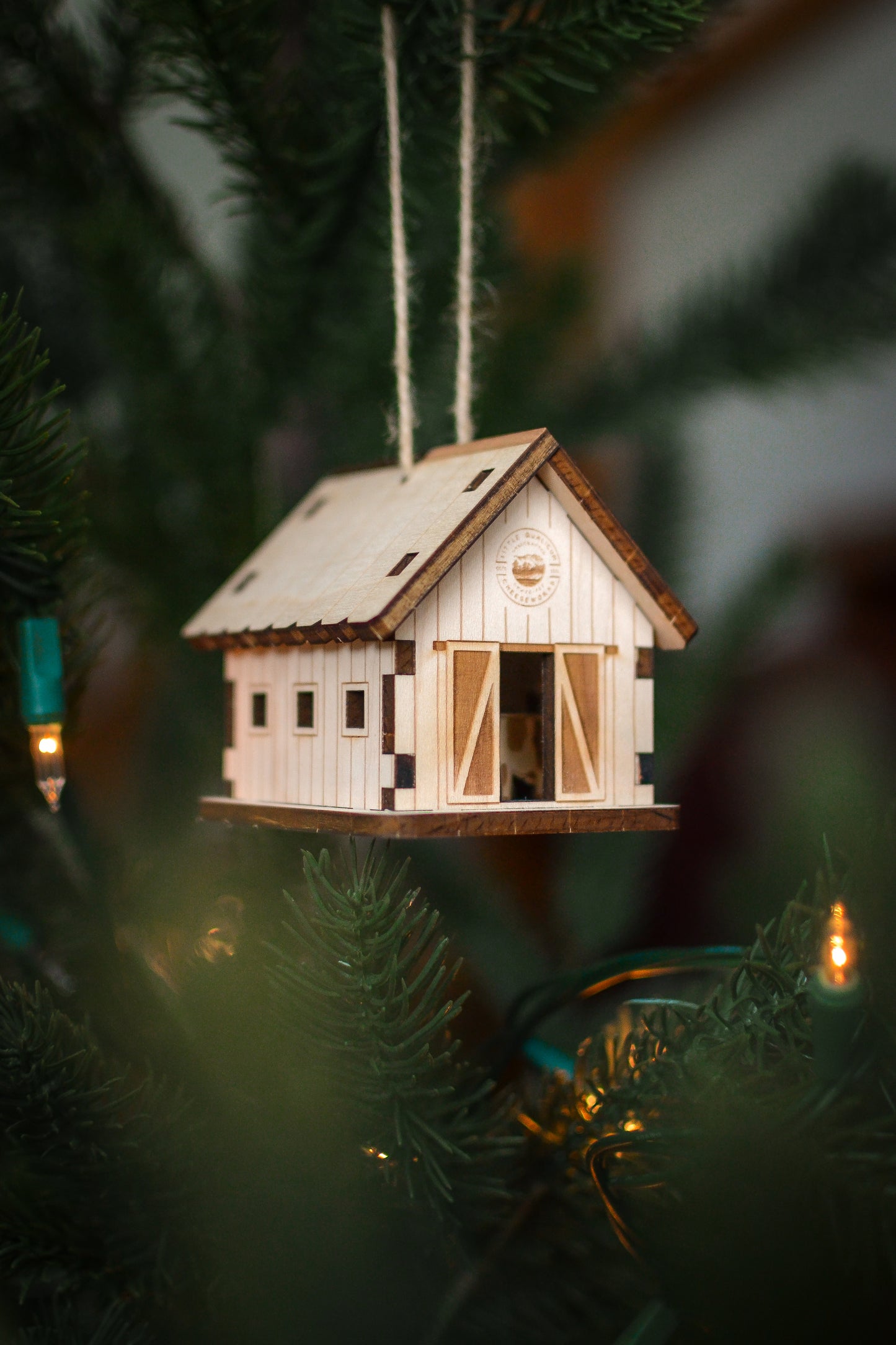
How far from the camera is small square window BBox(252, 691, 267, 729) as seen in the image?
739 mm

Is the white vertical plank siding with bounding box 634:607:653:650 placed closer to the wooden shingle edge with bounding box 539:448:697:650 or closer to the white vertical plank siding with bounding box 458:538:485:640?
the wooden shingle edge with bounding box 539:448:697:650

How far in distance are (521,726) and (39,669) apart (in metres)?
0.33

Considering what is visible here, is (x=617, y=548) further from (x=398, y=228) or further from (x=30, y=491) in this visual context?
(x=30, y=491)

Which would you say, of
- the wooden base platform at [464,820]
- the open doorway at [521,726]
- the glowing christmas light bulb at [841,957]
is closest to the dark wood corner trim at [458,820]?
the wooden base platform at [464,820]

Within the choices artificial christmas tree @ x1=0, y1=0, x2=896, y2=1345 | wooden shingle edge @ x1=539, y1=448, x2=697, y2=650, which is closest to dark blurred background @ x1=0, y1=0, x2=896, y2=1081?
artificial christmas tree @ x1=0, y1=0, x2=896, y2=1345

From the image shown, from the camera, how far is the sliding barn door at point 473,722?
0.62m

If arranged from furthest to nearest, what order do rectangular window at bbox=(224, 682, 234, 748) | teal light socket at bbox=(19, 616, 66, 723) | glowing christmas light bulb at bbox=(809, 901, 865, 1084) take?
1. rectangular window at bbox=(224, 682, 234, 748)
2. teal light socket at bbox=(19, 616, 66, 723)
3. glowing christmas light bulb at bbox=(809, 901, 865, 1084)

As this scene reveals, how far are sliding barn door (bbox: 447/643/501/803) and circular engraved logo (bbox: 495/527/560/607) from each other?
4cm

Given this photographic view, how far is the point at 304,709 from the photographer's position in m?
0.70

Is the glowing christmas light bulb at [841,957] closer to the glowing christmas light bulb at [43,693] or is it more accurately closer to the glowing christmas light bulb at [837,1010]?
the glowing christmas light bulb at [837,1010]

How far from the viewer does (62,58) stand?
2.23ft

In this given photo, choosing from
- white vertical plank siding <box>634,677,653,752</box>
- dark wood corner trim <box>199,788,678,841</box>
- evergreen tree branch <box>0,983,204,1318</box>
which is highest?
white vertical plank siding <box>634,677,653,752</box>

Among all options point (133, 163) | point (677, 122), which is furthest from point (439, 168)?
point (677, 122)

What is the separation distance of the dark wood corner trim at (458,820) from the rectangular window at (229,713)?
0.31 feet
